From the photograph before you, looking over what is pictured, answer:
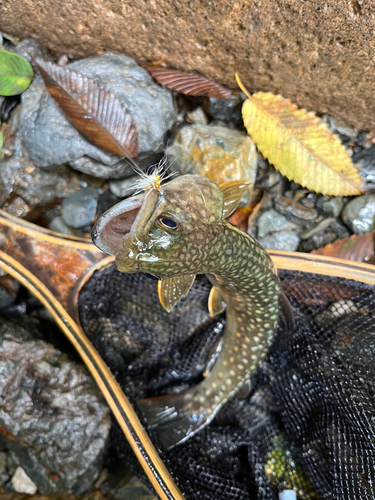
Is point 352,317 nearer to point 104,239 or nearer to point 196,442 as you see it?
point 196,442

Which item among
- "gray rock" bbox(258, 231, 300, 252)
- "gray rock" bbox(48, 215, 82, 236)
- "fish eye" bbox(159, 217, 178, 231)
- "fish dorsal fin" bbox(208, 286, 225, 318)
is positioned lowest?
"gray rock" bbox(48, 215, 82, 236)

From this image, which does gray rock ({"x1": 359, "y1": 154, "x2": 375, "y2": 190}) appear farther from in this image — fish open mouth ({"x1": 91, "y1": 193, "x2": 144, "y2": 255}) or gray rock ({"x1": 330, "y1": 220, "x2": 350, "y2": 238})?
fish open mouth ({"x1": 91, "y1": 193, "x2": 144, "y2": 255})

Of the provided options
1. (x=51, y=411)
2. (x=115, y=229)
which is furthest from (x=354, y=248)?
(x=51, y=411)

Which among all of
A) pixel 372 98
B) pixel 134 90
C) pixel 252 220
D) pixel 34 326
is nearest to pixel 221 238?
pixel 252 220

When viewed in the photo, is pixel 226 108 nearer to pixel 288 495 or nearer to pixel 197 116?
pixel 197 116

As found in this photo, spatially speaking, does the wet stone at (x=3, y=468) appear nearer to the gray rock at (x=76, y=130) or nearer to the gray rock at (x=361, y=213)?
the gray rock at (x=76, y=130)

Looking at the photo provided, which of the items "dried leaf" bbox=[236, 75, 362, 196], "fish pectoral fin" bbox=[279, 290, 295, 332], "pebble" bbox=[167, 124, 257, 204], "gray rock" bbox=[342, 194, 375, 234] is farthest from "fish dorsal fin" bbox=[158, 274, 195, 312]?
"gray rock" bbox=[342, 194, 375, 234]
